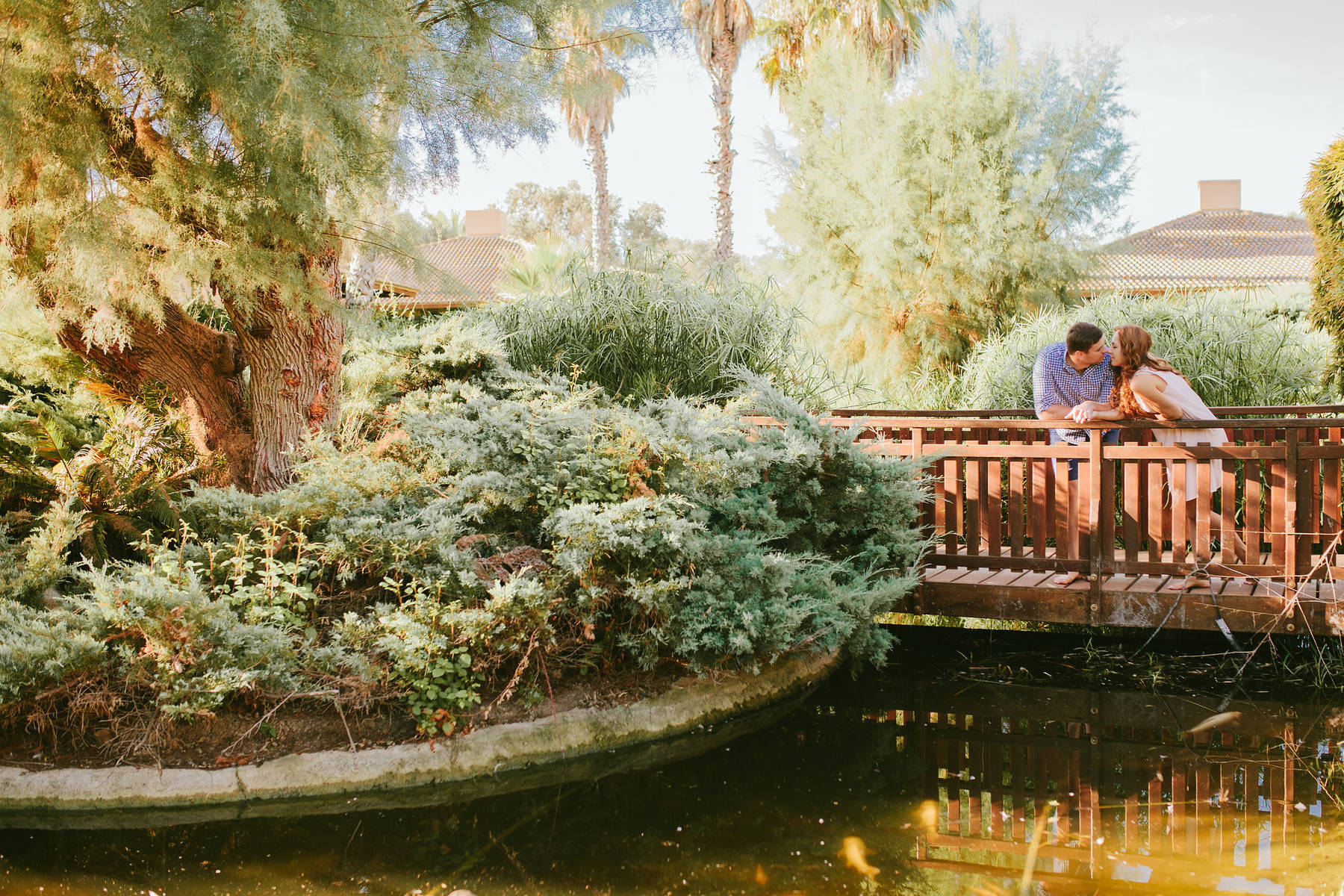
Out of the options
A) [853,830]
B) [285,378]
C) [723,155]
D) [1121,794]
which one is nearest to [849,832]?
[853,830]

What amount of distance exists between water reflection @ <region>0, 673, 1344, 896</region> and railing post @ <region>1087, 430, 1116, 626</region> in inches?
30.7

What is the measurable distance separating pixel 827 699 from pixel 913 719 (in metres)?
0.53

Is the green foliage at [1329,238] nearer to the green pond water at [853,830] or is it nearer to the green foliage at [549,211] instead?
the green pond water at [853,830]

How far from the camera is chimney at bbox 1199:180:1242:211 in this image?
91.0 ft

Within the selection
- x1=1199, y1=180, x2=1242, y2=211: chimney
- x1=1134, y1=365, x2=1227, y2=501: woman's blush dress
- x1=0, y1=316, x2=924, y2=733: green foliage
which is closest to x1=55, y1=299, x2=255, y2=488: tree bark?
x1=0, y1=316, x2=924, y2=733: green foliage

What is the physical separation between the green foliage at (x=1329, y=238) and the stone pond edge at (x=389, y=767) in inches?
246

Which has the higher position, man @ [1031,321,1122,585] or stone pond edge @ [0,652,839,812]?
man @ [1031,321,1122,585]

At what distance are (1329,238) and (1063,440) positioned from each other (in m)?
3.72

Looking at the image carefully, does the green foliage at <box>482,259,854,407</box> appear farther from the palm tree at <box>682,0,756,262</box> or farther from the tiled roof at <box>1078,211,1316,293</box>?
the tiled roof at <box>1078,211,1316,293</box>

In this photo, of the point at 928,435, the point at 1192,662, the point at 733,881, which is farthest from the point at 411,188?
the point at 1192,662

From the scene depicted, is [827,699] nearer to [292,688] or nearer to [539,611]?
[539,611]

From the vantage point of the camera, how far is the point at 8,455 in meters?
5.31

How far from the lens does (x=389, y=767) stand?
3.95 meters

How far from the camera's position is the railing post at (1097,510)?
512cm
